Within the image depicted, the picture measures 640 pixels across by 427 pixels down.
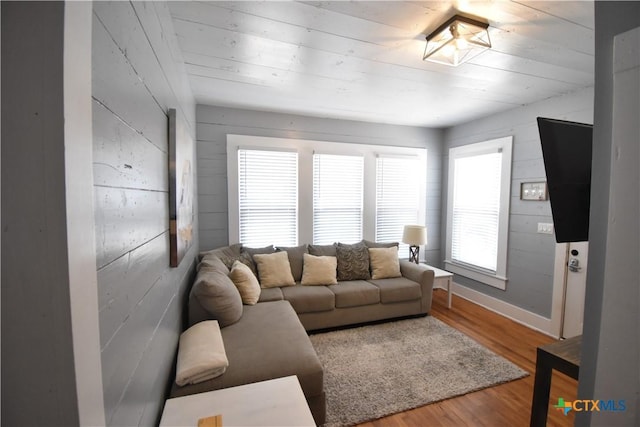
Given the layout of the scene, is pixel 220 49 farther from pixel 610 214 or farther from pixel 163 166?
pixel 610 214

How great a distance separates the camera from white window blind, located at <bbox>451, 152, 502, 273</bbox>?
11.9ft

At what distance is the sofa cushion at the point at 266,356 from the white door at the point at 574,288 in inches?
110

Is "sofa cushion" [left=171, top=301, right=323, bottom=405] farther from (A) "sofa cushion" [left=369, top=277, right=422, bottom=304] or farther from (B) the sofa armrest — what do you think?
(B) the sofa armrest

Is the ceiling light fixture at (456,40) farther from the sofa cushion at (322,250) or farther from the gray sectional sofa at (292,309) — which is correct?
the sofa cushion at (322,250)

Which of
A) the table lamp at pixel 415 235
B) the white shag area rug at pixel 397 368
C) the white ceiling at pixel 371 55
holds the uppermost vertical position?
the white ceiling at pixel 371 55

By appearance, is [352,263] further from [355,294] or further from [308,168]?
[308,168]

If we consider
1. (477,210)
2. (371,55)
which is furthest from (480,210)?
(371,55)

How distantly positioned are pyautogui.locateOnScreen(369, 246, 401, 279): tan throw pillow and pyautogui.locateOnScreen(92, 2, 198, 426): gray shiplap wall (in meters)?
2.58

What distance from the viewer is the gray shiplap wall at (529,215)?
3.00 metres

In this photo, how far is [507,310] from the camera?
11.4 ft

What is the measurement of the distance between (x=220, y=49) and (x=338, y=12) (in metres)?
0.96

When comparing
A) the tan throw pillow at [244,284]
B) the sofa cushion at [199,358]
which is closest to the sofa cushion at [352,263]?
the tan throw pillow at [244,284]

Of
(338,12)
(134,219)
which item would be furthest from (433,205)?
(134,219)

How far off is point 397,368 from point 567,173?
6.51 feet
